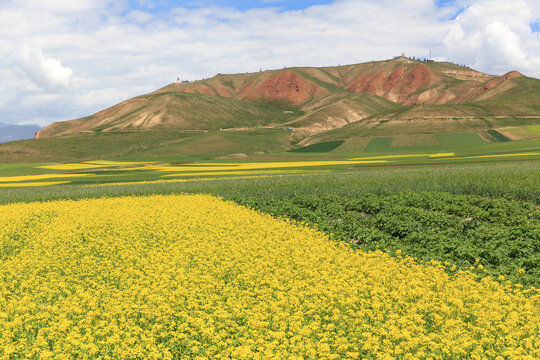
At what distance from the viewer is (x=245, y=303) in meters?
11.0

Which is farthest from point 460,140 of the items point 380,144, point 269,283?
point 269,283

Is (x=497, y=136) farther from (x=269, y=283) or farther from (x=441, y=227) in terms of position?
(x=269, y=283)

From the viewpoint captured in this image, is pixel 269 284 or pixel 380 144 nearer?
pixel 269 284

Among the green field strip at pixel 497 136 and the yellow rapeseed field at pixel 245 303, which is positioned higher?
the green field strip at pixel 497 136

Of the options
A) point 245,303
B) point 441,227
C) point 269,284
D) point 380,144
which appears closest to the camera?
point 245,303

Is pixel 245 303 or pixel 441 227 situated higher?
pixel 245 303

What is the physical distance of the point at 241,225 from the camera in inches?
864

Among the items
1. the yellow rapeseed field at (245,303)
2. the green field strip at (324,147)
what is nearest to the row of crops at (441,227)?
the yellow rapeseed field at (245,303)

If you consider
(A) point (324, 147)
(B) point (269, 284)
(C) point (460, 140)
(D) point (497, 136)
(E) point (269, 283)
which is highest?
(A) point (324, 147)

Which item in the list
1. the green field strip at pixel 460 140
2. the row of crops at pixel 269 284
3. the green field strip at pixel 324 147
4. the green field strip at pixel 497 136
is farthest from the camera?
→ the green field strip at pixel 324 147

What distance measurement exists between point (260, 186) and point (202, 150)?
112m

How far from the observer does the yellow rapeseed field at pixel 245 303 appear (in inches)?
356

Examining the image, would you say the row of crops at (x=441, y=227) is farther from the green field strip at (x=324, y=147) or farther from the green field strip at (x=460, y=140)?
the green field strip at (x=324, y=147)

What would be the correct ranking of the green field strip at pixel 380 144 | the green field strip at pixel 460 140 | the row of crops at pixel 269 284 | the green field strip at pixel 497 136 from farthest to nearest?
the green field strip at pixel 380 144 → the green field strip at pixel 497 136 → the green field strip at pixel 460 140 → the row of crops at pixel 269 284
